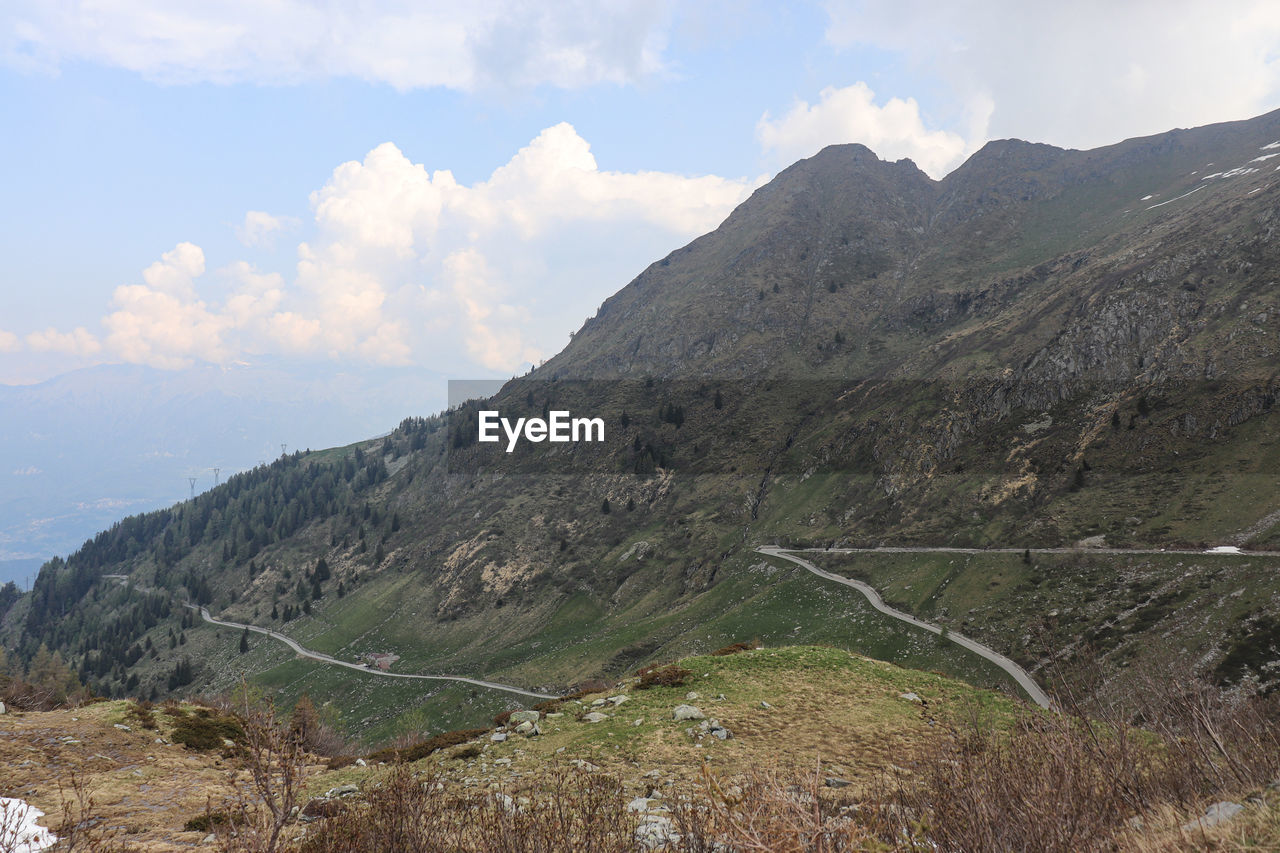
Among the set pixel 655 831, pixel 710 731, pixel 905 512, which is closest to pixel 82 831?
pixel 655 831

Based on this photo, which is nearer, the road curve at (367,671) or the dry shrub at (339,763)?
the dry shrub at (339,763)

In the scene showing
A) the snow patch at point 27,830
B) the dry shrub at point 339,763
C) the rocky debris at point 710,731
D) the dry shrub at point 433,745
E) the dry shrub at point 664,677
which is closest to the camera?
the snow patch at point 27,830

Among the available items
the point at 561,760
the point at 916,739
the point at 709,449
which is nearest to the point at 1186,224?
the point at 709,449

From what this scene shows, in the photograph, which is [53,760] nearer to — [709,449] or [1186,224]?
[709,449]

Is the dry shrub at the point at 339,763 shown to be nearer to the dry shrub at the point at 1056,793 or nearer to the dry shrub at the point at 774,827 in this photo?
the dry shrub at the point at 1056,793

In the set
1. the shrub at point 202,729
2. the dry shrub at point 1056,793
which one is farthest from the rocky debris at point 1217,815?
the shrub at point 202,729

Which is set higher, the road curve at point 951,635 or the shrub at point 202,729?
the shrub at point 202,729

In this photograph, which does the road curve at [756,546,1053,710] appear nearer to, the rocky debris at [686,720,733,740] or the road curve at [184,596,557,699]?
the rocky debris at [686,720,733,740]

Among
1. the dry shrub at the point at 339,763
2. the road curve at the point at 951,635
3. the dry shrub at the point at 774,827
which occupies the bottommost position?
the road curve at the point at 951,635

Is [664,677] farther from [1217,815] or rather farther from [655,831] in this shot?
[1217,815]
